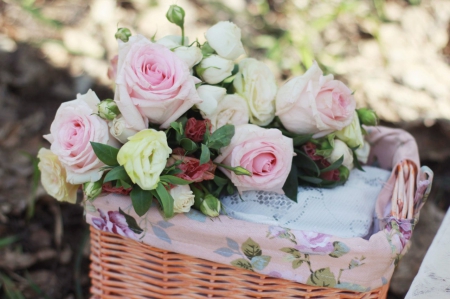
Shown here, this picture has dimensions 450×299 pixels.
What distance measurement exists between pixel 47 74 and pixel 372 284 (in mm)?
1480

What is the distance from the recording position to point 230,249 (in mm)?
792

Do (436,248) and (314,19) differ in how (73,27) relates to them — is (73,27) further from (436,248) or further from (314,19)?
(436,248)

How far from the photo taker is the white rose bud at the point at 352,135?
0.94 m

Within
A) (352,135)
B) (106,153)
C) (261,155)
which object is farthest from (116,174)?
(352,135)

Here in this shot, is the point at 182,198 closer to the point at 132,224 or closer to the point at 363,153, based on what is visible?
the point at 132,224

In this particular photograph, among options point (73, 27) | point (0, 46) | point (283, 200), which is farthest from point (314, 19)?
point (283, 200)

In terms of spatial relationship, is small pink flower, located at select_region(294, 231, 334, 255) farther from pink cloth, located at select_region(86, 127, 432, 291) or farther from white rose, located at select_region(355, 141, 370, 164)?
white rose, located at select_region(355, 141, 370, 164)

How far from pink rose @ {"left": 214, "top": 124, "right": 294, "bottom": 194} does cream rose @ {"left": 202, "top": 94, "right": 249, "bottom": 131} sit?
4cm

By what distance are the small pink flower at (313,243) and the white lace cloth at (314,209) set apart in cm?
6

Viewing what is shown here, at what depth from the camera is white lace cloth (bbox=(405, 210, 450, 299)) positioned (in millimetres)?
648

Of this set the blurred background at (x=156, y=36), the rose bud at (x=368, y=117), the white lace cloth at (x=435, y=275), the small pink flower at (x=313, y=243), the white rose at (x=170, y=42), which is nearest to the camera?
the white lace cloth at (x=435, y=275)

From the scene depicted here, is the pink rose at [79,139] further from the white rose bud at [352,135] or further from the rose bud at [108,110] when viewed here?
the white rose bud at [352,135]

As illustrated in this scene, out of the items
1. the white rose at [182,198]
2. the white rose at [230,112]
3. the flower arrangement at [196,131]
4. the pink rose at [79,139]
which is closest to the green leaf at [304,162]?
the flower arrangement at [196,131]

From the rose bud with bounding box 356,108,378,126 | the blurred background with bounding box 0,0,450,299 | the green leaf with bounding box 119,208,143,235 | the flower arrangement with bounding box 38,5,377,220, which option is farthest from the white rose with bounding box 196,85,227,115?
the blurred background with bounding box 0,0,450,299
